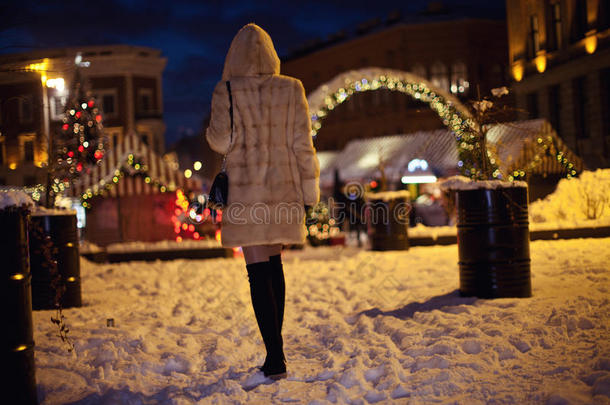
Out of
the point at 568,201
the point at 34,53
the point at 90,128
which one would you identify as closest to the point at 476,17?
the point at 90,128

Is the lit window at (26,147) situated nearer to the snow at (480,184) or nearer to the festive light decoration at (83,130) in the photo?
the snow at (480,184)

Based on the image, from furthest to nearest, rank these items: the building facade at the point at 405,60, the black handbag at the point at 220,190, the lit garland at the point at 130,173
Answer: the building facade at the point at 405,60 < the lit garland at the point at 130,173 < the black handbag at the point at 220,190

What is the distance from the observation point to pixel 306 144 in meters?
4.03

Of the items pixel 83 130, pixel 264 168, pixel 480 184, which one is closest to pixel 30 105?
pixel 264 168

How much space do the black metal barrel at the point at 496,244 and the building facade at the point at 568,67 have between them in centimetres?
326

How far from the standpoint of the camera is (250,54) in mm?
4051

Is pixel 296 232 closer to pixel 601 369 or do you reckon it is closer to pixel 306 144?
pixel 306 144

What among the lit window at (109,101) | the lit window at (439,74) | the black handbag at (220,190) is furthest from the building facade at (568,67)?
the lit window at (109,101)

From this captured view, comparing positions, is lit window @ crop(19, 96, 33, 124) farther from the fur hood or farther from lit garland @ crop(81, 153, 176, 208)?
lit garland @ crop(81, 153, 176, 208)

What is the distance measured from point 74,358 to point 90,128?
16.6 m

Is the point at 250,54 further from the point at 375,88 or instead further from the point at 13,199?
the point at 375,88

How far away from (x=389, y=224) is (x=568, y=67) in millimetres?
5239

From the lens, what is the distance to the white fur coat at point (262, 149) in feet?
12.9

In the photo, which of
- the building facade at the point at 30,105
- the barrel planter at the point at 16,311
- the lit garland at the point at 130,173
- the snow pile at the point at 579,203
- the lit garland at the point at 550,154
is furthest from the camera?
the lit garland at the point at 130,173
